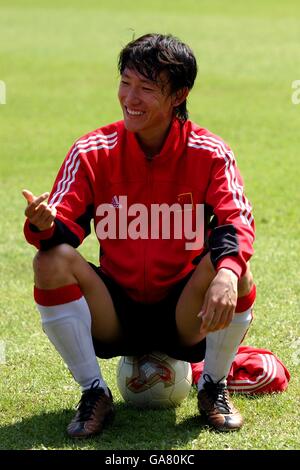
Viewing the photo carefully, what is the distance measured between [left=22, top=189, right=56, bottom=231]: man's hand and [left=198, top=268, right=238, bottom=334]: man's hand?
2.33 feet

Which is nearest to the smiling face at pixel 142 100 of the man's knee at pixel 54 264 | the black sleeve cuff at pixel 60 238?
the black sleeve cuff at pixel 60 238

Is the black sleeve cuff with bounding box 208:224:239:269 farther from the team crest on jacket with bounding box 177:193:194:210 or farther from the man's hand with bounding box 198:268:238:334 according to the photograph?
the team crest on jacket with bounding box 177:193:194:210

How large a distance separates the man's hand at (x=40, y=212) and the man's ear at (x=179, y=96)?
80 cm

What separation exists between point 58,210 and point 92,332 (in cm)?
59

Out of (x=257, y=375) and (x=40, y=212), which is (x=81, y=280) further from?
(x=257, y=375)

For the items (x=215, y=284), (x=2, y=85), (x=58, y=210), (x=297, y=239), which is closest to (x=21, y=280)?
(x=297, y=239)

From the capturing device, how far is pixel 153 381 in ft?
16.9

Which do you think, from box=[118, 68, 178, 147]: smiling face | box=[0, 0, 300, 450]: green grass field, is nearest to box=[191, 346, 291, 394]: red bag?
box=[0, 0, 300, 450]: green grass field

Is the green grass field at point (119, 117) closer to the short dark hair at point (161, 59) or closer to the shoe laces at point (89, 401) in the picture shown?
the shoe laces at point (89, 401)

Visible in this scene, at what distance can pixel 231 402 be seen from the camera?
16.6 ft

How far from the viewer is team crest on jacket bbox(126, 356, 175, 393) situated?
5152mm

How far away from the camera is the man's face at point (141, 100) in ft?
16.2

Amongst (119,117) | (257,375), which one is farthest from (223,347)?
(119,117)

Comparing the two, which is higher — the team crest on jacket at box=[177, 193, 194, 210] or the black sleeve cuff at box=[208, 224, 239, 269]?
the team crest on jacket at box=[177, 193, 194, 210]
